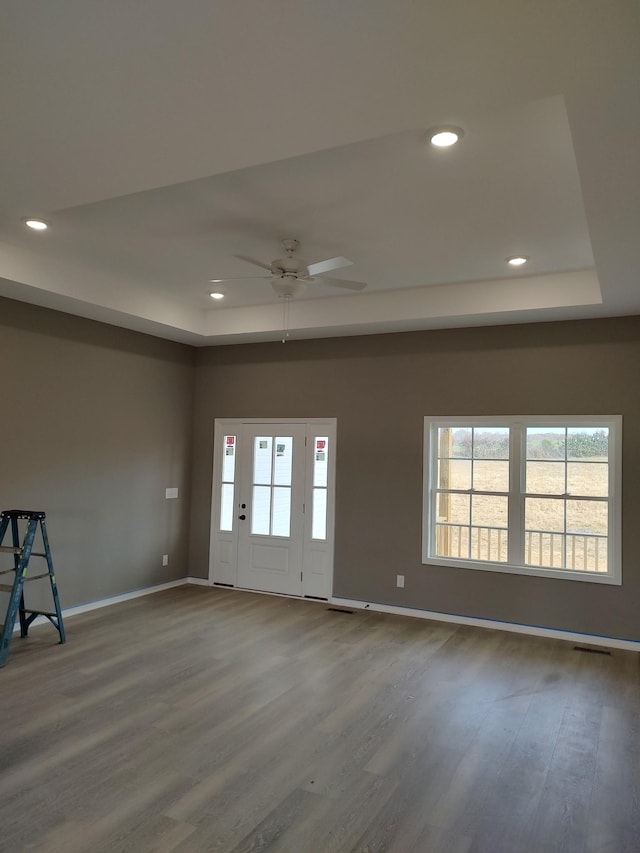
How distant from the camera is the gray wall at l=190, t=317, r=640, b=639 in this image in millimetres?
5117

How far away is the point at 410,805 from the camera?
2.69m

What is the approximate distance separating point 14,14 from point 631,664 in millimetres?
5426

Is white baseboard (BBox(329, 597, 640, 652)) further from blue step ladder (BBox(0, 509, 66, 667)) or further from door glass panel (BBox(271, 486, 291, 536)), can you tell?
blue step ladder (BBox(0, 509, 66, 667))

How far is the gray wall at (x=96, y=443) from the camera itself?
5.13 meters

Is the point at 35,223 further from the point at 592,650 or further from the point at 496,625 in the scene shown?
the point at 592,650

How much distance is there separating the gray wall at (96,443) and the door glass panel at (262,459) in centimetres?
93

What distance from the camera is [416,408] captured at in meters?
5.96

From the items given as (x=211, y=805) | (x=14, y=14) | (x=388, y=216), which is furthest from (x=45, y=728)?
(x=388, y=216)

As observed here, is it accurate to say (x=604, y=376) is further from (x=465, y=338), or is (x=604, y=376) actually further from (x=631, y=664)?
(x=631, y=664)

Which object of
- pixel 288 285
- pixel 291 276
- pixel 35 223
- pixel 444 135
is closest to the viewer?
pixel 444 135

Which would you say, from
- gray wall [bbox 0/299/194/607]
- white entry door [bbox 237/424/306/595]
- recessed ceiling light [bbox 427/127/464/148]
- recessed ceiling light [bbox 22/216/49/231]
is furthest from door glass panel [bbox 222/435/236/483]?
recessed ceiling light [bbox 427/127/464/148]

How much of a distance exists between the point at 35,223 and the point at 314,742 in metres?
3.76

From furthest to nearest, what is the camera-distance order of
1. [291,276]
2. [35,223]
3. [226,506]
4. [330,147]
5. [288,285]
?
[226,506]
[288,285]
[291,276]
[35,223]
[330,147]

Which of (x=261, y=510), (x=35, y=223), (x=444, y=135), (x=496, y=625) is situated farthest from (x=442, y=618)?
(x=35, y=223)
